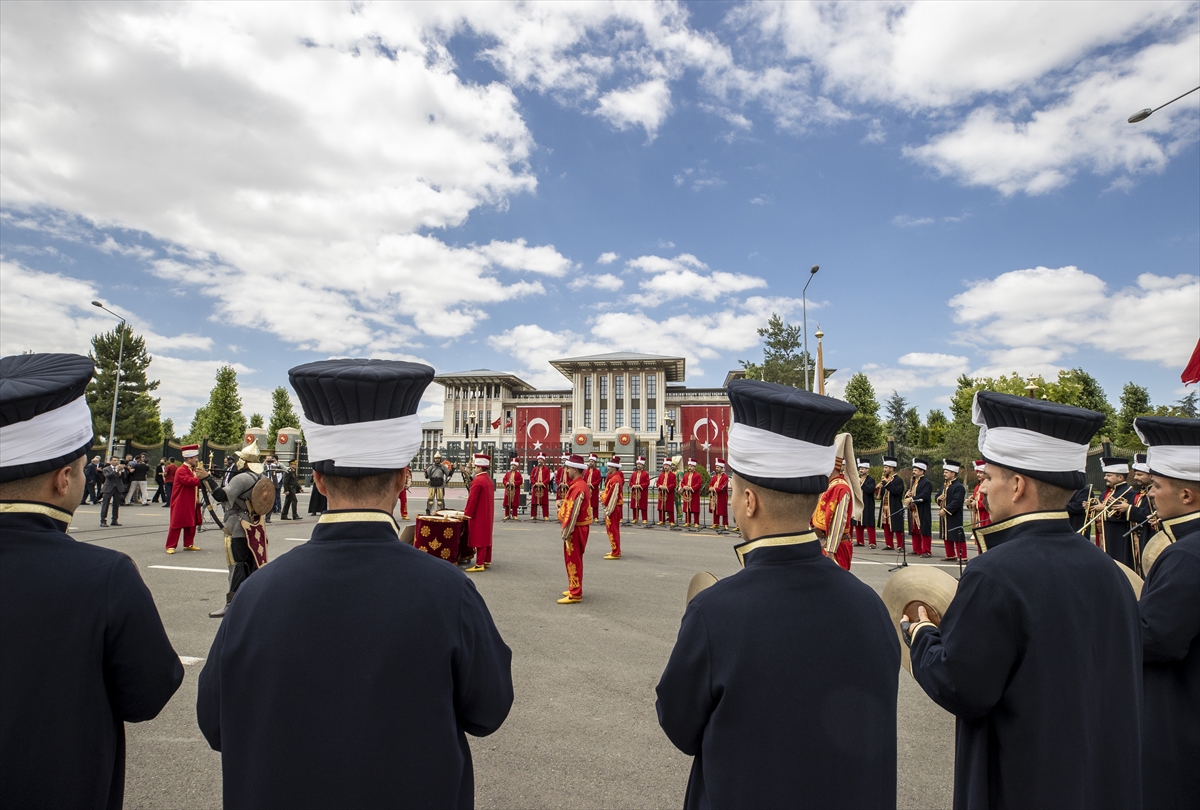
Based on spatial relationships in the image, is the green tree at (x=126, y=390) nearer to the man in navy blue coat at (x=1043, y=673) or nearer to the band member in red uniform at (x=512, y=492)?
the band member in red uniform at (x=512, y=492)

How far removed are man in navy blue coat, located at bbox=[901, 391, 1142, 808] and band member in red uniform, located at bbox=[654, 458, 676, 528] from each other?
1988 cm

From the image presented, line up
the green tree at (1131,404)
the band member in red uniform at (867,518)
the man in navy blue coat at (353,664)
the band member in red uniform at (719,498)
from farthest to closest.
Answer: the green tree at (1131,404) < the band member in red uniform at (719,498) < the band member in red uniform at (867,518) < the man in navy blue coat at (353,664)

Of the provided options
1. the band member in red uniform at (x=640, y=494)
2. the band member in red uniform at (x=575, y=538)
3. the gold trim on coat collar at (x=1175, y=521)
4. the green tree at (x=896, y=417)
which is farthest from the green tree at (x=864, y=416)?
the gold trim on coat collar at (x=1175, y=521)

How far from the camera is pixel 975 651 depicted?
2080 millimetres

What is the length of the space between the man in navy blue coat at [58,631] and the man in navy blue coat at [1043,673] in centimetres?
251

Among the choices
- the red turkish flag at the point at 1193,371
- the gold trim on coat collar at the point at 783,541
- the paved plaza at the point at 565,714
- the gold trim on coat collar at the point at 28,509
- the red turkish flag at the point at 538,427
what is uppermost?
the red turkish flag at the point at 538,427

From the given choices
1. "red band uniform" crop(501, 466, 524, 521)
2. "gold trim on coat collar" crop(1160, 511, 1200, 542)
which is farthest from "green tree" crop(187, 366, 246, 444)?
"gold trim on coat collar" crop(1160, 511, 1200, 542)

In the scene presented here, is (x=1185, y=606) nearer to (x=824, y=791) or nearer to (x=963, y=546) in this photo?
(x=824, y=791)

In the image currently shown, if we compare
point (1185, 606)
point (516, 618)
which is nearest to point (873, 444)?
point (516, 618)

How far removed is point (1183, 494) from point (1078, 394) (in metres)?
56.2

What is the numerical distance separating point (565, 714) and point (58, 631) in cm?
385

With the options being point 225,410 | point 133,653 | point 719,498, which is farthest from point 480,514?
point 225,410

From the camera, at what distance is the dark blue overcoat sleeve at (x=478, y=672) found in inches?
70.2

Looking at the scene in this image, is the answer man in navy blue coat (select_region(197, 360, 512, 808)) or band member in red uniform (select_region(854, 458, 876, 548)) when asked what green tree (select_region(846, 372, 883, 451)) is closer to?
band member in red uniform (select_region(854, 458, 876, 548))
